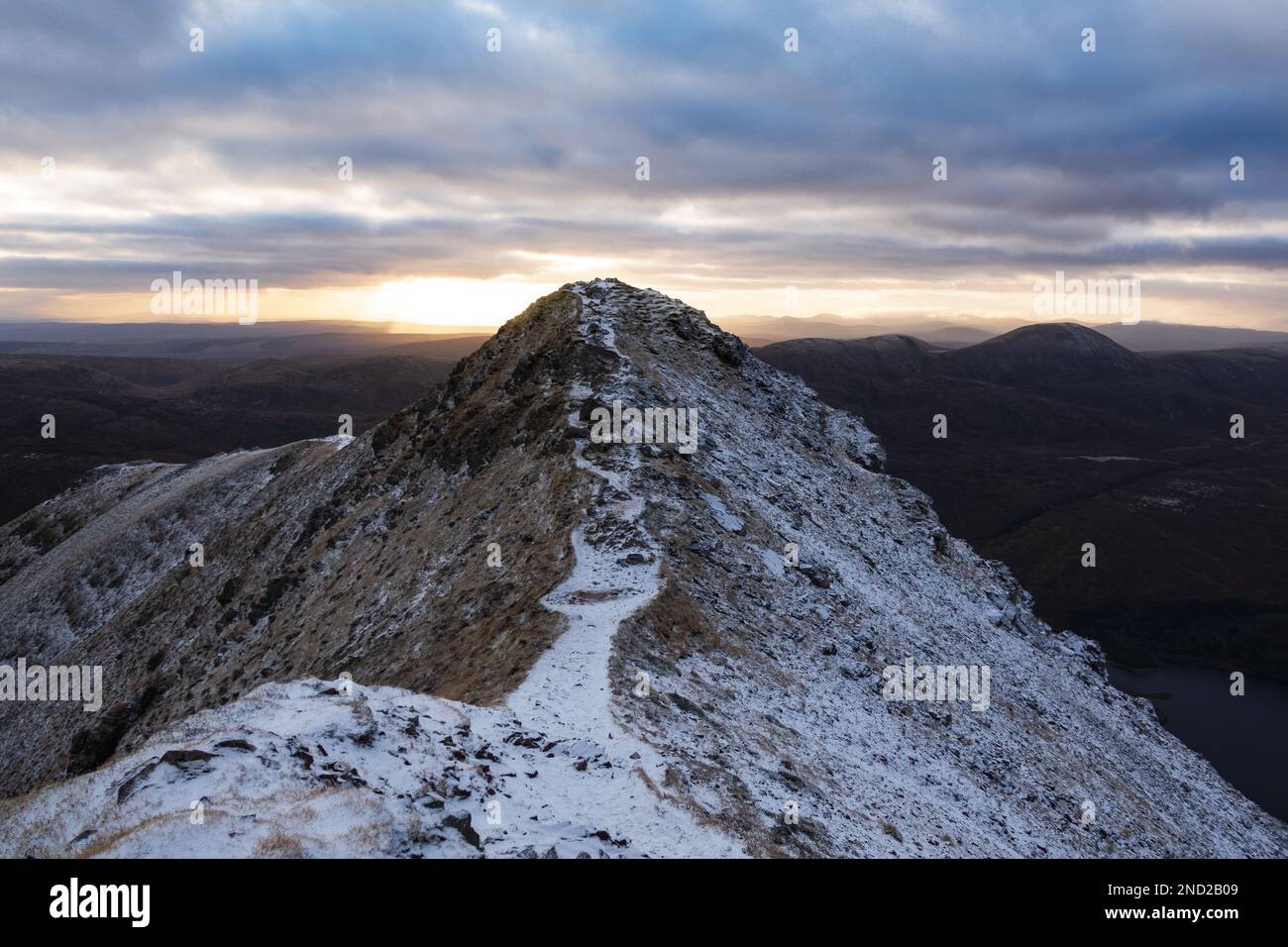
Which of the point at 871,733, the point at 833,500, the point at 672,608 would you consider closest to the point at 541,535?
the point at 672,608

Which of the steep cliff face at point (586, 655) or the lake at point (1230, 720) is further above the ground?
the steep cliff face at point (586, 655)

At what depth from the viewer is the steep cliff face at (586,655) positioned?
39.1 feet

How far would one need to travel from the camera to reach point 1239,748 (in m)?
92.6

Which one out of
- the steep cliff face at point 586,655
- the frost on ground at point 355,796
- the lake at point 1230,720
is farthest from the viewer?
the lake at point 1230,720

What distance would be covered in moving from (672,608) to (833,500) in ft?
68.6

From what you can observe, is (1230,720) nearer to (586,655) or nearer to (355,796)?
(586,655)

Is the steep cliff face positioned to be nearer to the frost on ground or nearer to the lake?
the frost on ground

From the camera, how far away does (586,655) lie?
18266 mm

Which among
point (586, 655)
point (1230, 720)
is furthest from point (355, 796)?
point (1230, 720)

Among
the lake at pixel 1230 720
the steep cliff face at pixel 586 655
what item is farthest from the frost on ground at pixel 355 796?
the lake at pixel 1230 720

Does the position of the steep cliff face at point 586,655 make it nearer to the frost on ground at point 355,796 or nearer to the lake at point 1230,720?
the frost on ground at point 355,796

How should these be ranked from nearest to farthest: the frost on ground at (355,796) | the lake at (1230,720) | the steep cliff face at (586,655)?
the frost on ground at (355,796), the steep cliff face at (586,655), the lake at (1230,720)

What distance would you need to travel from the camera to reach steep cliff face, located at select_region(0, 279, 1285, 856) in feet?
39.1

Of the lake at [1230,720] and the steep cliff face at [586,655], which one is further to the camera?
the lake at [1230,720]
